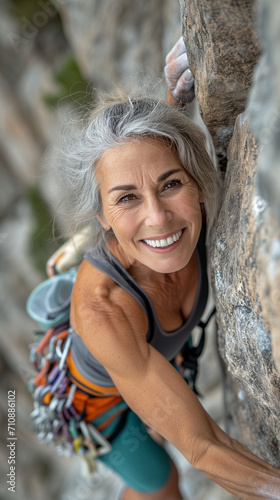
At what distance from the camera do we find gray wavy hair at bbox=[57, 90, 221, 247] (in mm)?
1594

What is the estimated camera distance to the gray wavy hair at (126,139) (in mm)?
1594

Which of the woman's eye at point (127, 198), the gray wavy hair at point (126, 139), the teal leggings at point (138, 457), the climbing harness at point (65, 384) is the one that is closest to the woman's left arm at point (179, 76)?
the gray wavy hair at point (126, 139)

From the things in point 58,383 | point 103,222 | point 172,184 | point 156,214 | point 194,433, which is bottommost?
point 58,383

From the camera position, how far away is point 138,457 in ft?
8.16

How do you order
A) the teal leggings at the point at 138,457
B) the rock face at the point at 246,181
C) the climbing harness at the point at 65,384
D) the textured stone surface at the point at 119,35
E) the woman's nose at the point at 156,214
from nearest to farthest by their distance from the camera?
the rock face at the point at 246,181, the woman's nose at the point at 156,214, the climbing harness at the point at 65,384, the teal leggings at the point at 138,457, the textured stone surface at the point at 119,35

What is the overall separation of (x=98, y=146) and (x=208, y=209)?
0.51 metres

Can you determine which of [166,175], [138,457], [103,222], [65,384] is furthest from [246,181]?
[138,457]

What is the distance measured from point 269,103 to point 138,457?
2170 millimetres

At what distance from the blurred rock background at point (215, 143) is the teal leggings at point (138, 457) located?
51cm

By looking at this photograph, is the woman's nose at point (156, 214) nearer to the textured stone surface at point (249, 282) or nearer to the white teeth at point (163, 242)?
the white teeth at point (163, 242)

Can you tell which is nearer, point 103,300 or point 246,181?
point 246,181

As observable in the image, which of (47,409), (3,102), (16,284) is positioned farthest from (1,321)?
(47,409)

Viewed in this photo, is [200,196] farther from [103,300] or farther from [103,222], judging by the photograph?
[103,300]

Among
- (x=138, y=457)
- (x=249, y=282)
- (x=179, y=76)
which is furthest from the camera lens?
(x=138, y=457)
